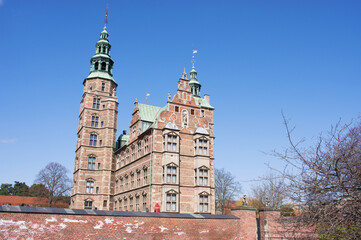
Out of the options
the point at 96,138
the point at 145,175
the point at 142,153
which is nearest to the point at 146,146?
the point at 142,153

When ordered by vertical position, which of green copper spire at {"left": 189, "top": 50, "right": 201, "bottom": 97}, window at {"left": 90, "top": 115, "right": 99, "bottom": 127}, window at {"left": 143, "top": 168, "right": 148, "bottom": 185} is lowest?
window at {"left": 143, "top": 168, "right": 148, "bottom": 185}

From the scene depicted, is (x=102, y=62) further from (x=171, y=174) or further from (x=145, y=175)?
(x=171, y=174)

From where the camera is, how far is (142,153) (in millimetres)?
35094

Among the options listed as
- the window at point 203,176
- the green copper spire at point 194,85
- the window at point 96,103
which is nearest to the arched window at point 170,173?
the window at point 203,176

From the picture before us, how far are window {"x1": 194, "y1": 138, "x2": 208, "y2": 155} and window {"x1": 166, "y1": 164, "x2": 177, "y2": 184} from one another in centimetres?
323

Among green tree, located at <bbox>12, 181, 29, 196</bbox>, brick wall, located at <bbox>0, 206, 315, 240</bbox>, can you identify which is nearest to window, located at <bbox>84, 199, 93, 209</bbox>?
brick wall, located at <bbox>0, 206, 315, 240</bbox>

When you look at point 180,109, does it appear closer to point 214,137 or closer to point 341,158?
point 214,137

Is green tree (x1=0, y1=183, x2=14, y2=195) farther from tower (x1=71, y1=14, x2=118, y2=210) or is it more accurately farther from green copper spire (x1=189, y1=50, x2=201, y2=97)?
green copper spire (x1=189, y1=50, x2=201, y2=97)

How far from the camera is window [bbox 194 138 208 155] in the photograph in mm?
34000

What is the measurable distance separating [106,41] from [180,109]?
66.6ft

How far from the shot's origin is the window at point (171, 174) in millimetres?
32000

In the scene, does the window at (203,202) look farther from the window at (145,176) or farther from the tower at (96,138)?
the tower at (96,138)

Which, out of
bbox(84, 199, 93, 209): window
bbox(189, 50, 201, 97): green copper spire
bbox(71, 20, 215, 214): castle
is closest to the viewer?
bbox(71, 20, 215, 214): castle

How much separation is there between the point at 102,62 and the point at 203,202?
26.0 meters
